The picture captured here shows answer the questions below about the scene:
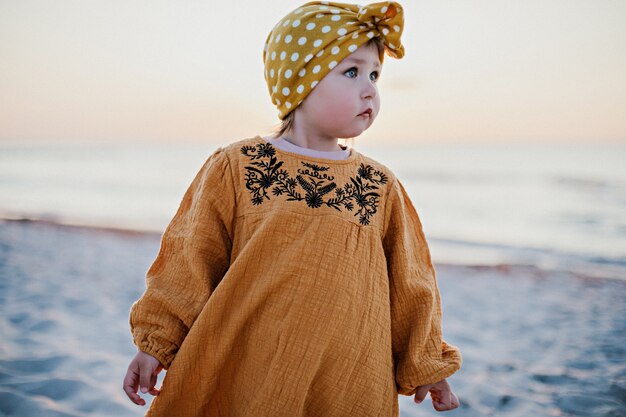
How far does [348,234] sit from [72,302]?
3.62 meters

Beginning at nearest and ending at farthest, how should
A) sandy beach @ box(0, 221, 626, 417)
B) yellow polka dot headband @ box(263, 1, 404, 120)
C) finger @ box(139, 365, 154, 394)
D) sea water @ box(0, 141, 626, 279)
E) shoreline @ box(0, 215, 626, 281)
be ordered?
finger @ box(139, 365, 154, 394) < yellow polka dot headband @ box(263, 1, 404, 120) < sandy beach @ box(0, 221, 626, 417) < shoreline @ box(0, 215, 626, 281) < sea water @ box(0, 141, 626, 279)

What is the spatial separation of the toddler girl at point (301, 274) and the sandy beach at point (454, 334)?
5.17 ft

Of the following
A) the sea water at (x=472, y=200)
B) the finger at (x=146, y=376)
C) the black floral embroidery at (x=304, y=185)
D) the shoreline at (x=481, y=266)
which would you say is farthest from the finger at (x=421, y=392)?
the shoreline at (x=481, y=266)

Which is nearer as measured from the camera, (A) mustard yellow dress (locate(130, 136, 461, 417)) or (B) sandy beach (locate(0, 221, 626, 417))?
(A) mustard yellow dress (locate(130, 136, 461, 417))

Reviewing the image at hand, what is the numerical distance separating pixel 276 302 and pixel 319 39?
0.86 metres

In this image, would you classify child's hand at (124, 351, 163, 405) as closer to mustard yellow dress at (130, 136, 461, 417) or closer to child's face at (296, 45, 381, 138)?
mustard yellow dress at (130, 136, 461, 417)

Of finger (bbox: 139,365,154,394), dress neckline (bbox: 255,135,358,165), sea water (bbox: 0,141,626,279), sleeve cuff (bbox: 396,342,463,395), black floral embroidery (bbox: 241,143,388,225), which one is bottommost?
sea water (bbox: 0,141,626,279)

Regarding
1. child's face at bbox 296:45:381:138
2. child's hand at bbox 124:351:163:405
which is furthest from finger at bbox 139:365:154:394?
child's face at bbox 296:45:381:138

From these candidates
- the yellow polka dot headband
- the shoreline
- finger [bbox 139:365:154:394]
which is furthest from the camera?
the shoreline

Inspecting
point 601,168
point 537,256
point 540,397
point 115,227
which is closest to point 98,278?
point 115,227

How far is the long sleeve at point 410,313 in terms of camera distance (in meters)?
1.76

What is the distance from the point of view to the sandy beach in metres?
3.21

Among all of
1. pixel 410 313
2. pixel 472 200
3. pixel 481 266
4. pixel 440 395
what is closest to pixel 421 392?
pixel 440 395

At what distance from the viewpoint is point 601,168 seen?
18.0m
